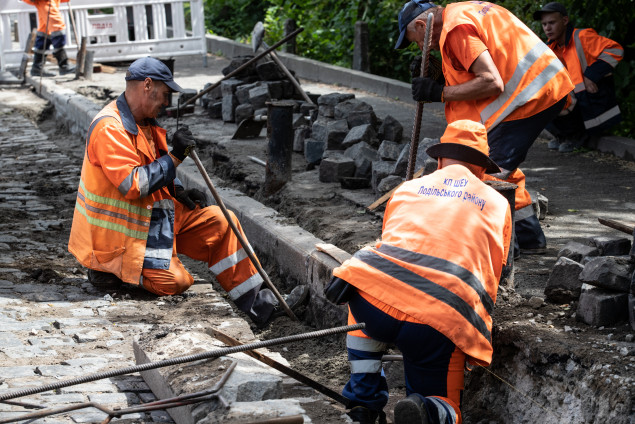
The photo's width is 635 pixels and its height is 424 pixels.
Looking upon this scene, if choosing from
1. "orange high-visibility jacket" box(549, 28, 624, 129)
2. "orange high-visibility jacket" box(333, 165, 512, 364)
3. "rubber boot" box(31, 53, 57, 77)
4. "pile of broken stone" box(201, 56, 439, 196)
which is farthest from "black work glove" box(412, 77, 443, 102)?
"rubber boot" box(31, 53, 57, 77)

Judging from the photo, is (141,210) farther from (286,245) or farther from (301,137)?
→ (301,137)

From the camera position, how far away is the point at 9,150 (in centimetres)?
1063

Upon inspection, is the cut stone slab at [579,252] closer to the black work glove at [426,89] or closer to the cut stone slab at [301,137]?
the black work glove at [426,89]

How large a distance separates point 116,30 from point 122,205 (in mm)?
11629

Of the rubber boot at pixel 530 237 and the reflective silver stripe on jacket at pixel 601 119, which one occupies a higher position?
the reflective silver stripe on jacket at pixel 601 119

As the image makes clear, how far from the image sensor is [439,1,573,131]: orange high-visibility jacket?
16.2 ft

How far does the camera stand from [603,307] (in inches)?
156

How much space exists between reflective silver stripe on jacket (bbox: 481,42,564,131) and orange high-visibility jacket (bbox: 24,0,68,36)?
452 inches

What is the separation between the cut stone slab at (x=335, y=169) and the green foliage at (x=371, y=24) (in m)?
3.43

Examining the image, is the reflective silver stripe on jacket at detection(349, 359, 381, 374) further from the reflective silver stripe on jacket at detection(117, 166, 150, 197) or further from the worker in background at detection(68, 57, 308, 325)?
the reflective silver stripe on jacket at detection(117, 166, 150, 197)

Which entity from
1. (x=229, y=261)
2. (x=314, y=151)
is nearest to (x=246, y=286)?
(x=229, y=261)

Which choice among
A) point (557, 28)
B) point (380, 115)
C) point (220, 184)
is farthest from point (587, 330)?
point (380, 115)

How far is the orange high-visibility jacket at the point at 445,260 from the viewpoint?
11.5 ft

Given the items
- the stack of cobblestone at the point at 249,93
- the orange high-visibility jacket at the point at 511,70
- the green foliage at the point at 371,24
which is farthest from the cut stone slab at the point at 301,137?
the orange high-visibility jacket at the point at 511,70
